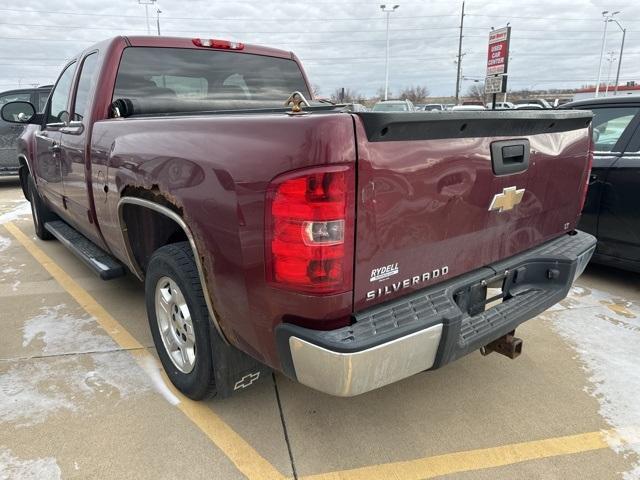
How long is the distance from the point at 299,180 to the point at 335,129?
21 cm

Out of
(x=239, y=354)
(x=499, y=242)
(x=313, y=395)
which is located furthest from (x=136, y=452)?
(x=499, y=242)

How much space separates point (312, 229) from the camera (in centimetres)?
174

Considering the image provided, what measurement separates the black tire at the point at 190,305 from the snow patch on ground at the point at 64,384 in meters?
0.37

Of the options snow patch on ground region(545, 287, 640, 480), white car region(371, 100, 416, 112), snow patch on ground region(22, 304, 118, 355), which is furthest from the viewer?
snow patch on ground region(22, 304, 118, 355)

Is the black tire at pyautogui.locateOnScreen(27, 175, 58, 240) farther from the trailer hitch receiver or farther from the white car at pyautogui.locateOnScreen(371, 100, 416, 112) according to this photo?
the trailer hitch receiver

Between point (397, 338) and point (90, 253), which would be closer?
point (397, 338)

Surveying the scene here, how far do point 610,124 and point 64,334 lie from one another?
5047 mm

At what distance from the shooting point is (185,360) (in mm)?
2721

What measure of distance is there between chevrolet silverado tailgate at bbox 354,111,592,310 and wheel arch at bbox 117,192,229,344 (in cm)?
72

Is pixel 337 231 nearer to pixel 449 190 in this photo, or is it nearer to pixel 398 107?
pixel 449 190

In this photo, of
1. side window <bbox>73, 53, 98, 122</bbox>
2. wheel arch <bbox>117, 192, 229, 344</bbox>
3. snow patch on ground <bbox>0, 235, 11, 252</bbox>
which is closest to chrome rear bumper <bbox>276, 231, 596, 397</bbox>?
wheel arch <bbox>117, 192, 229, 344</bbox>

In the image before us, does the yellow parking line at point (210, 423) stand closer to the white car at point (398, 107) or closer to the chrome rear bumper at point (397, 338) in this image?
the chrome rear bumper at point (397, 338)

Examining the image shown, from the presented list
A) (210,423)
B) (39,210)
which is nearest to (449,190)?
(210,423)

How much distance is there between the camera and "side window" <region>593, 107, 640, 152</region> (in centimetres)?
454
